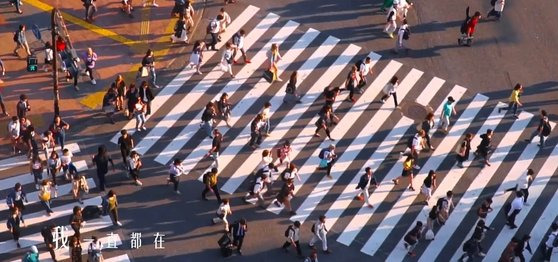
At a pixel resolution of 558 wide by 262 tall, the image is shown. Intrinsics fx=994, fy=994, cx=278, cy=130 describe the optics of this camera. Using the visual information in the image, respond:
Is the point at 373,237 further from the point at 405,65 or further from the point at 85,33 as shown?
the point at 85,33

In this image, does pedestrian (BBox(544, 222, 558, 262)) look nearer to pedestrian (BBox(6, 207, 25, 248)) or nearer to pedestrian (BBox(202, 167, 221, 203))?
pedestrian (BBox(202, 167, 221, 203))

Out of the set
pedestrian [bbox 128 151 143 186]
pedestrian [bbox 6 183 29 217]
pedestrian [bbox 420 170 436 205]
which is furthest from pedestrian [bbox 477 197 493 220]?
pedestrian [bbox 6 183 29 217]

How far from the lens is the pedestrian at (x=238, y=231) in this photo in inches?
1282

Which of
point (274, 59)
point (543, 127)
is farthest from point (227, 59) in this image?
point (543, 127)

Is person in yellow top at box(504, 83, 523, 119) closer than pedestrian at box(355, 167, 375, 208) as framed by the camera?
No

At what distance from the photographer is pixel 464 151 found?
3666 cm

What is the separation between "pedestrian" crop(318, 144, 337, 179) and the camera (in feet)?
116

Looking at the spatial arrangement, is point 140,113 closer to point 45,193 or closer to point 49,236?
point 45,193

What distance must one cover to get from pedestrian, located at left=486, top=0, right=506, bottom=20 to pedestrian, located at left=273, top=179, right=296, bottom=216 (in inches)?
550

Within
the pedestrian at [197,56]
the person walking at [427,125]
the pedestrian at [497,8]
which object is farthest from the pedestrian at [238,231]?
the pedestrian at [497,8]

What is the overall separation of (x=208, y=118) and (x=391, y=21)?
9.85m

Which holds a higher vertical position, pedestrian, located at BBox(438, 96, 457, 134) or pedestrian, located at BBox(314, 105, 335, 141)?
pedestrian, located at BBox(438, 96, 457, 134)

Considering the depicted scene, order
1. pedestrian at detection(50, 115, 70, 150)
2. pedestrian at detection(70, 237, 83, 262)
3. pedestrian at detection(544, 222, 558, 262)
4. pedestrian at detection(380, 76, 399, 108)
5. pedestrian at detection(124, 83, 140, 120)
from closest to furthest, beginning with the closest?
pedestrian at detection(70, 237, 83, 262) → pedestrian at detection(544, 222, 558, 262) → pedestrian at detection(50, 115, 70, 150) → pedestrian at detection(124, 83, 140, 120) → pedestrian at detection(380, 76, 399, 108)

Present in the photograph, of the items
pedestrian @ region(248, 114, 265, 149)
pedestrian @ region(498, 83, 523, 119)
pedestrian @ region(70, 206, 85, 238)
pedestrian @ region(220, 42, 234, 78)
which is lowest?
pedestrian @ region(70, 206, 85, 238)
